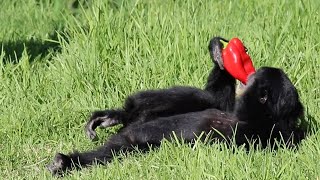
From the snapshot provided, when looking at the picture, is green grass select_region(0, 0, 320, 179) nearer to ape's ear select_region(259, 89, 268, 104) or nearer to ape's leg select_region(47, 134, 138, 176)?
ape's leg select_region(47, 134, 138, 176)

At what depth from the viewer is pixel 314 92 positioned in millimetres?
6180

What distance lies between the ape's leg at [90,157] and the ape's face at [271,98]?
31.4 inches

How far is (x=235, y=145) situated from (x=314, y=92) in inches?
58.0

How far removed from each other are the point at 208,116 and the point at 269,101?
0.42 meters

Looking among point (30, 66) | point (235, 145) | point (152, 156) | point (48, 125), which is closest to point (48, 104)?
point (48, 125)

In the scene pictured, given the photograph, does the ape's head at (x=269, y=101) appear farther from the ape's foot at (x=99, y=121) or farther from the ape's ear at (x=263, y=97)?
the ape's foot at (x=99, y=121)

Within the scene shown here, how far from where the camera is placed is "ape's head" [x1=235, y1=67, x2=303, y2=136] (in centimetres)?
520

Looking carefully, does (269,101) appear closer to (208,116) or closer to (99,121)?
(208,116)

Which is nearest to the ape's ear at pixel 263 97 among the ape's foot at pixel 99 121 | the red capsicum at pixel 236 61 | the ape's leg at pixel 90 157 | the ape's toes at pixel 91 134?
the red capsicum at pixel 236 61

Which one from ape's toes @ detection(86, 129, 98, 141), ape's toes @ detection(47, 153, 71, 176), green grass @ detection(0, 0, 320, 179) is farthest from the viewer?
ape's toes @ detection(86, 129, 98, 141)

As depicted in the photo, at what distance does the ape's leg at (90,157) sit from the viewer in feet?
16.9

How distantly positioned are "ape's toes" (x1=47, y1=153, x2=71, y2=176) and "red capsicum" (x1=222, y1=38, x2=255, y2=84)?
1.16 metres

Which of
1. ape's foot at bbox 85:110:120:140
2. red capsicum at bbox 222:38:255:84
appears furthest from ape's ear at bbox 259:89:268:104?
ape's foot at bbox 85:110:120:140

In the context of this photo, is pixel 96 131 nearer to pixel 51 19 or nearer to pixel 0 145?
pixel 0 145
